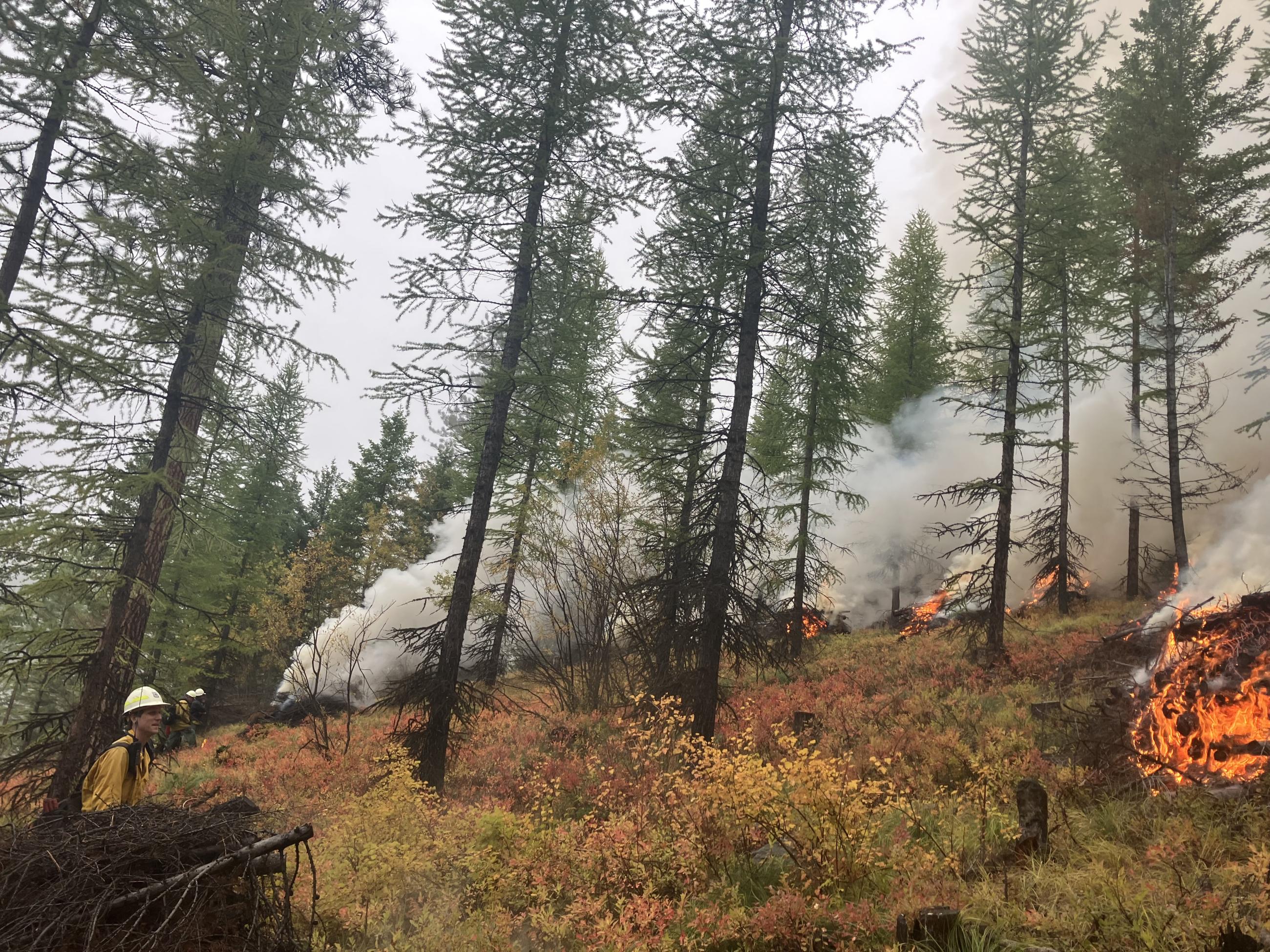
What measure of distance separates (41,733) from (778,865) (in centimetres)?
1035

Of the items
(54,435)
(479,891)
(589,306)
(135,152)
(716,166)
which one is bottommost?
(479,891)

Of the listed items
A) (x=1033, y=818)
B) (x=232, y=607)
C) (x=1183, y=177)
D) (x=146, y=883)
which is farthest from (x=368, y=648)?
(x=1183, y=177)

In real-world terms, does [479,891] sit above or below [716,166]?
below

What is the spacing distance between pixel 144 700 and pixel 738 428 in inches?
316

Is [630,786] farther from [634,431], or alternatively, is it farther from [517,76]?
[517,76]

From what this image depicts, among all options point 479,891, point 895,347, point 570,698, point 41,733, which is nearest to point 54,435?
point 41,733

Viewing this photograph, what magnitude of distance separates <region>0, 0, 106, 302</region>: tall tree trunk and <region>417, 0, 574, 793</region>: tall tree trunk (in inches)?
230

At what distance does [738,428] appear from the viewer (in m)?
10.0

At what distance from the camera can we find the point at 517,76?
37.3ft

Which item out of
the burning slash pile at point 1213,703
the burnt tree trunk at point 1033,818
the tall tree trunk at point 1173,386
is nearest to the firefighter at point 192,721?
the burnt tree trunk at point 1033,818

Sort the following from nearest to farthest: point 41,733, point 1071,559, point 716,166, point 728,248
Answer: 1. point 41,733
2. point 716,166
3. point 728,248
4. point 1071,559

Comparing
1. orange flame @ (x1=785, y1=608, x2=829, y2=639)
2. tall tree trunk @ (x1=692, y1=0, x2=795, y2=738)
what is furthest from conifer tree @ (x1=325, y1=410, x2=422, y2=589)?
tall tree trunk @ (x1=692, y1=0, x2=795, y2=738)

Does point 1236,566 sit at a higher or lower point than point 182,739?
higher

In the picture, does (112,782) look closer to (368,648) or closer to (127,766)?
(127,766)
